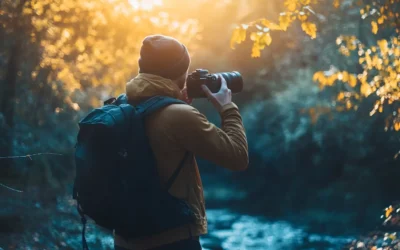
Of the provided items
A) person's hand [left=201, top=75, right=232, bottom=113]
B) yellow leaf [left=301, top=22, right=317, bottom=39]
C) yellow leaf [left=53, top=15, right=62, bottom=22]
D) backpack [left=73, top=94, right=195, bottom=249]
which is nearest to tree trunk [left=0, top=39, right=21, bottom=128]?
yellow leaf [left=53, top=15, right=62, bottom=22]

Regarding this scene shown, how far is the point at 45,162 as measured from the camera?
9.70 meters

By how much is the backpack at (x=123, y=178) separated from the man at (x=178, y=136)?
0.04 metres

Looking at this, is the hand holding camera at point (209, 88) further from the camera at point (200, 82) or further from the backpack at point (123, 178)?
the backpack at point (123, 178)

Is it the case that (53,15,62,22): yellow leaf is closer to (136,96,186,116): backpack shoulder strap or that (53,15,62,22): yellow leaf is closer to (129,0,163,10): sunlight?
(129,0,163,10): sunlight

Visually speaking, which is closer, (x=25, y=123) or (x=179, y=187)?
(x=179, y=187)

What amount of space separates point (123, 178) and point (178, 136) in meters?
0.29

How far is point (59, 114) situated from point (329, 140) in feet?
20.9

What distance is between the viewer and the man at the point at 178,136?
2441 millimetres

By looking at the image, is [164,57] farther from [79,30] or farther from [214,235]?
[214,235]

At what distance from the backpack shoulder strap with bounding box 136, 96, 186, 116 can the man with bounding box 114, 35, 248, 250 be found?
0.08ft

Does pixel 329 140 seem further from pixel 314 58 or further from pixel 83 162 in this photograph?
pixel 83 162

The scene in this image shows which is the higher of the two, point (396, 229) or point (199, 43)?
point (199, 43)

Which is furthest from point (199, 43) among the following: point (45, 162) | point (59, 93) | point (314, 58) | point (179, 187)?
point (179, 187)

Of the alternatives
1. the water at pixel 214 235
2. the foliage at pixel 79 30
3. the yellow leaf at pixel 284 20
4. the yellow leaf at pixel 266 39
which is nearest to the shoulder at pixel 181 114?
the yellow leaf at pixel 266 39
